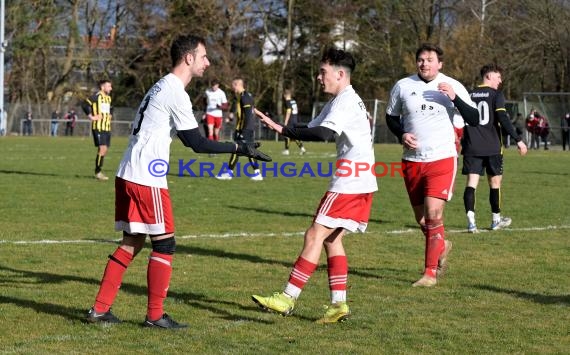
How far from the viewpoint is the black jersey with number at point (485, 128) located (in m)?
11.9

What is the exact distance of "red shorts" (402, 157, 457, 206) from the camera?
862 centimetres

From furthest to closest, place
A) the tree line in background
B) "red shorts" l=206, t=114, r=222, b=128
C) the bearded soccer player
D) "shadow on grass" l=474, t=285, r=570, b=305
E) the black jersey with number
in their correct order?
the tree line in background
"red shorts" l=206, t=114, r=222, b=128
the black jersey with number
the bearded soccer player
"shadow on grass" l=474, t=285, r=570, b=305

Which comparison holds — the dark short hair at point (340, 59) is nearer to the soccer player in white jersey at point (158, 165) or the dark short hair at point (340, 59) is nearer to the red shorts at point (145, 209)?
the soccer player in white jersey at point (158, 165)

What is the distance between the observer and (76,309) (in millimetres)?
7129

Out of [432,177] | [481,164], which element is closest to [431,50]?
[432,177]

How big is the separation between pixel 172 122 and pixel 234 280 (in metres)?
2.37

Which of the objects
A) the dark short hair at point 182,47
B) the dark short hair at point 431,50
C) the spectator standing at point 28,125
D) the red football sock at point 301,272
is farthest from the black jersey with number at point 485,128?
the spectator standing at point 28,125

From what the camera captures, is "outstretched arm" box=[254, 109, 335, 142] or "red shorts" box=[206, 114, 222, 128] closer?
"outstretched arm" box=[254, 109, 335, 142]

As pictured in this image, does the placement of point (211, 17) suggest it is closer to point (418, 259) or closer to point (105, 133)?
point (105, 133)

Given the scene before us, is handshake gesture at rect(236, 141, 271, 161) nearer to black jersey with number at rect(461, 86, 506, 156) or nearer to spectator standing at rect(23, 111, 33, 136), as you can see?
black jersey with number at rect(461, 86, 506, 156)

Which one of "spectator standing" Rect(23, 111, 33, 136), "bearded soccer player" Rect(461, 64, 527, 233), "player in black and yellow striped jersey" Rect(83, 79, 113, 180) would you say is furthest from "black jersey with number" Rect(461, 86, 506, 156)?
"spectator standing" Rect(23, 111, 33, 136)

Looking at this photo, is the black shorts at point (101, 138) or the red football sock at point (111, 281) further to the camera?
the black shorts at point (101, 138)

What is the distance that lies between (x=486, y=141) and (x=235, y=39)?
164 feet

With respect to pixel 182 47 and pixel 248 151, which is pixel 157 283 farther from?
pixel 182 47
